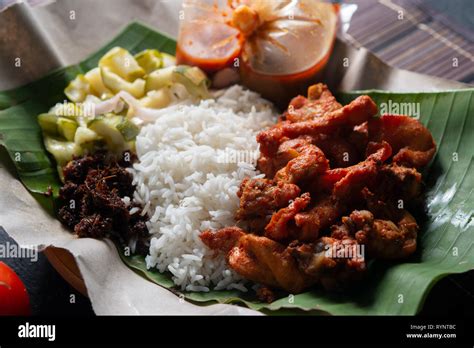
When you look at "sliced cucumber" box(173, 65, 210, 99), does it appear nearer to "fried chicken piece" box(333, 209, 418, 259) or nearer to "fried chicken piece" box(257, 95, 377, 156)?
"fried chicken piece" box(257, 95, 377, 156)

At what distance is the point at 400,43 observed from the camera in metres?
6.63

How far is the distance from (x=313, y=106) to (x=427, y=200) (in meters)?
1.21

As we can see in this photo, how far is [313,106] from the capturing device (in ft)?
16.6

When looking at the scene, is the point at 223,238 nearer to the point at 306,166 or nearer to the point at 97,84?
the point at 306,166

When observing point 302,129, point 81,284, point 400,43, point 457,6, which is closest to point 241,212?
point 302,129

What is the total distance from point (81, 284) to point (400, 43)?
4320 mm

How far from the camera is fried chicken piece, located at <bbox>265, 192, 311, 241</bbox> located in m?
4.06

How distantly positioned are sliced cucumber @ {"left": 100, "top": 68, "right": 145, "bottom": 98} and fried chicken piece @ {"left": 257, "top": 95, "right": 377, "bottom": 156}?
5.44 feet

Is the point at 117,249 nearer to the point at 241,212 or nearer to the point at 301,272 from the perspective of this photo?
the point at 241,212

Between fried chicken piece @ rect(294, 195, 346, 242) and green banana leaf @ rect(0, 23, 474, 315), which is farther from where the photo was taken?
fried chicken piece @ rect(294, 195, 346, 242)

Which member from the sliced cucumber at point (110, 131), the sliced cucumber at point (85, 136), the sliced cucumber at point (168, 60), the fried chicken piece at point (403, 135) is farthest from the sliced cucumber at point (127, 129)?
the fried chicken piece at point (403, 135)

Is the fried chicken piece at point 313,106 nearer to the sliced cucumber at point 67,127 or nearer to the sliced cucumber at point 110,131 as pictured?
the sliced cucumber at point 110,131

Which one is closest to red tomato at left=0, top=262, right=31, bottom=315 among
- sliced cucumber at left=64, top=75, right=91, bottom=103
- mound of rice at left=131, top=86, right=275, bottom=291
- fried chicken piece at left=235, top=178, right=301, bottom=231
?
mound of rice at left=131, top=86, right=275, bottom=291

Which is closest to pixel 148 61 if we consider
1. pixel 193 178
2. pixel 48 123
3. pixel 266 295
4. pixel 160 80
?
pixel 160 80
